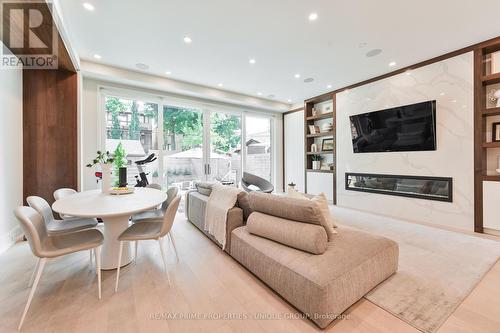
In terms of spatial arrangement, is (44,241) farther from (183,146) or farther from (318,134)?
(318,134)

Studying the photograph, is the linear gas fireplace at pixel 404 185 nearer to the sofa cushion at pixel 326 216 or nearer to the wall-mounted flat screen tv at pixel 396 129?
the wall-mounted flat screen tv at pixel 396 129

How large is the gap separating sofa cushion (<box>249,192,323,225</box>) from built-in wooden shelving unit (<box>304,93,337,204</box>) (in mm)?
3705

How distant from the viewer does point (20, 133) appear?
3129 millimetres

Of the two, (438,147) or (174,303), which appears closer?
(174,303)

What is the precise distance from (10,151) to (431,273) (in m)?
5.38

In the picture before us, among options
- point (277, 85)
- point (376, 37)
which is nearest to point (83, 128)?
point (277, 85)

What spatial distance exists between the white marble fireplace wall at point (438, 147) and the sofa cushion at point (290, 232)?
128 inches

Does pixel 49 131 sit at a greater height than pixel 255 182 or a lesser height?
greater

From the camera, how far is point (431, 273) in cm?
210

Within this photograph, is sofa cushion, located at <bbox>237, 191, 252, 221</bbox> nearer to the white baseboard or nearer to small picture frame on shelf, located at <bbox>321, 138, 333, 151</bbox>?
the white baseboard

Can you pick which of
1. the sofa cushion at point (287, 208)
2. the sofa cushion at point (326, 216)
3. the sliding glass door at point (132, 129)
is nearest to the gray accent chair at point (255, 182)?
the sliding glass door at point (132, 129)

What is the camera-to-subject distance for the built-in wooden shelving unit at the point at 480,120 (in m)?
3.14

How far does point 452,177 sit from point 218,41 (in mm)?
4409

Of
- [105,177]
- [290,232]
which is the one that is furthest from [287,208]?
[105,177]
